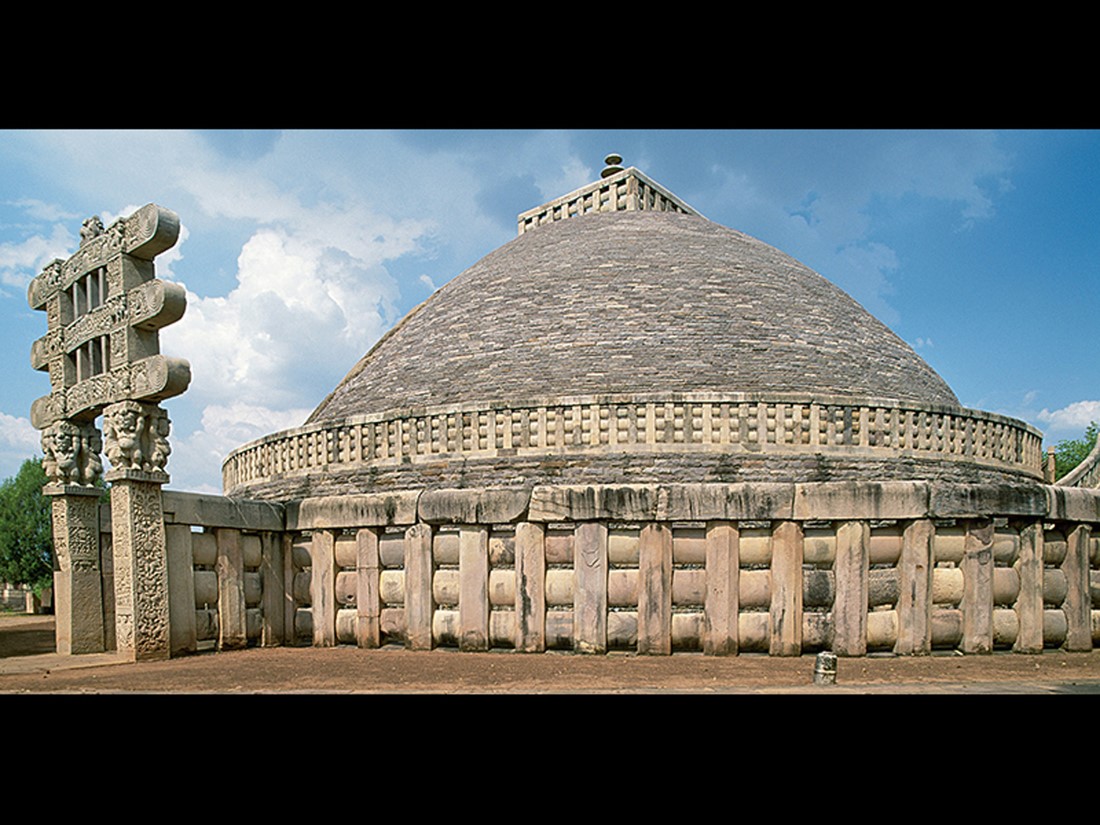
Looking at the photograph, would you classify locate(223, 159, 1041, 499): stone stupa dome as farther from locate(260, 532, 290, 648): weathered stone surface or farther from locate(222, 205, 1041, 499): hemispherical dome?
locate(260, 532, 290, 648): weathered stone surface

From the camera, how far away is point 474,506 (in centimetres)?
738

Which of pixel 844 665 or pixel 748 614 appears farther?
pixel 748 614

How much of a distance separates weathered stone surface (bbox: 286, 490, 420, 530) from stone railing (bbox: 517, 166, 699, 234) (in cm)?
1889

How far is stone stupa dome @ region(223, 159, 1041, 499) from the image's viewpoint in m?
13.9

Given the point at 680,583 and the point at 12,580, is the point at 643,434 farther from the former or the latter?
the point at 12,580

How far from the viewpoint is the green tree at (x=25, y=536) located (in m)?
29.3

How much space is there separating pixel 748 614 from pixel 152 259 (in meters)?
6.92

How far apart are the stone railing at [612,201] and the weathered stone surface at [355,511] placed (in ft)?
62.0

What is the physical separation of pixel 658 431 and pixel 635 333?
14.8ft

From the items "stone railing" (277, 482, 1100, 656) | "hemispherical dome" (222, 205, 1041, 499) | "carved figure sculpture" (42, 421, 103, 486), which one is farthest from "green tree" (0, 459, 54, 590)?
"stone railing" (277, 482, 1100, 656)

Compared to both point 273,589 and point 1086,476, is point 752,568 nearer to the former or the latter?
point 273,589

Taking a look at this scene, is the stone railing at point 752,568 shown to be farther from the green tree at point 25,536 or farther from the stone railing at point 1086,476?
the green tree at point 25,536
